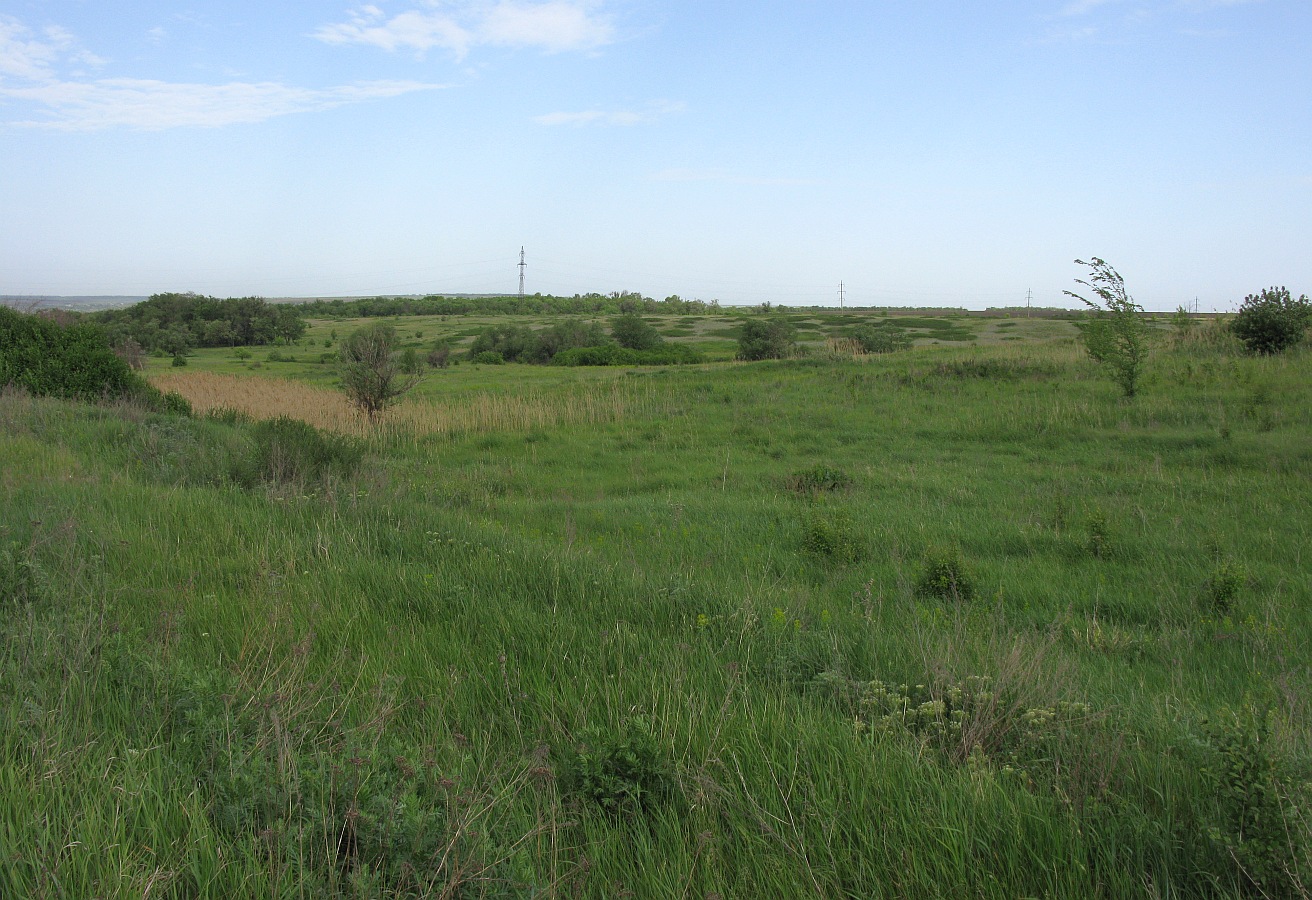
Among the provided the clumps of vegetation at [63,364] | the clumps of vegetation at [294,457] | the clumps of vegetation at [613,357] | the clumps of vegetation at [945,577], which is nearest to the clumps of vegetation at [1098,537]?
the clumps of vegetation at [945,577]

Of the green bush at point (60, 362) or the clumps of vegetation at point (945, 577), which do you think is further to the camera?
the green bush at point (60, 362)

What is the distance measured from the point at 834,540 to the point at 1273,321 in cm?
2195

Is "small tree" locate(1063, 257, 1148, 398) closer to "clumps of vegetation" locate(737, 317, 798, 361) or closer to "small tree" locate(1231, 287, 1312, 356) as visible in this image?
"small tree" locate(1231, 287, 1312, 356)

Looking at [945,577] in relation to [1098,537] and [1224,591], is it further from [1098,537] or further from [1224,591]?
[1098,537]

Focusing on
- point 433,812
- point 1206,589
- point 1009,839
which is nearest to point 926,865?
point 1009,839

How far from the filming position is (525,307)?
105m

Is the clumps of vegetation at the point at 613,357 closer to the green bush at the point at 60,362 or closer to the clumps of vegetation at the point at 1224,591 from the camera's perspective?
the green bush at the point at 60,362

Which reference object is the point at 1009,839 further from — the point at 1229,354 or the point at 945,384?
the point at 1229,354

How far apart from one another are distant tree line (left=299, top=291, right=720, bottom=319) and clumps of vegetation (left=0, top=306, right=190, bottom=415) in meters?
80.4

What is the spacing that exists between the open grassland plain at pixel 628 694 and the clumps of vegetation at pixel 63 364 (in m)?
6.70

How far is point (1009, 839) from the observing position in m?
2.45

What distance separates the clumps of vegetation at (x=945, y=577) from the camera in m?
6.69

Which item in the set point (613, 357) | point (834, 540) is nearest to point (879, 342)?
point (613, 357)

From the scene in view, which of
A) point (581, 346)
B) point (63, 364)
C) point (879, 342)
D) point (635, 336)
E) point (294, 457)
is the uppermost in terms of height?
point (635, 336)
